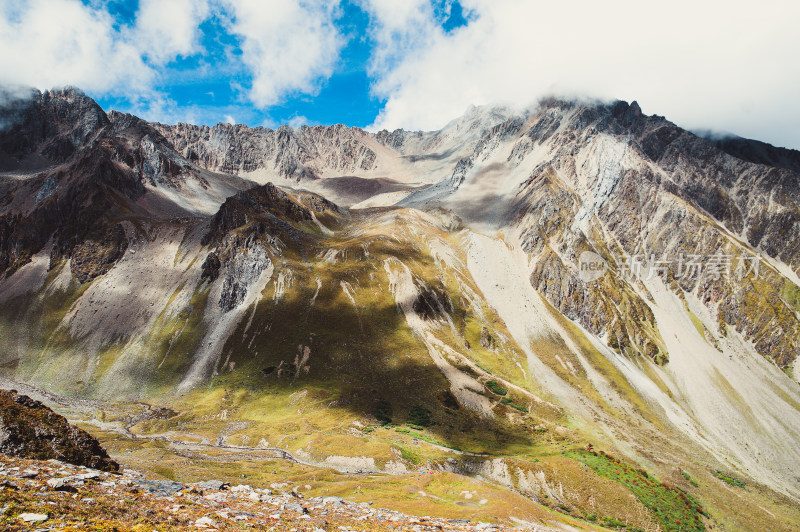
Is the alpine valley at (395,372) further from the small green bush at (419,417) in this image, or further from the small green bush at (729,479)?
the small green bush at (729,479)

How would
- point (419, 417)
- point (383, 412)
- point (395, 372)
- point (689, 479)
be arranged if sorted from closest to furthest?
point (689, 479) → point (419, 417) → point (383, 412) → point (395, 372)

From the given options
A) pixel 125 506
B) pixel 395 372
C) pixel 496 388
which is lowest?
pixel 395 372

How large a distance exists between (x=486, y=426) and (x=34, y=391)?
131 meters

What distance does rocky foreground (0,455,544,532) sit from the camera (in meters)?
12.0

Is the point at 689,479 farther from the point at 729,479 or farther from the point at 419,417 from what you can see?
the point at 419,417

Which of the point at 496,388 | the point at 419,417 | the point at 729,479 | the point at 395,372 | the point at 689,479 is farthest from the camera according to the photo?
the point at 395,372

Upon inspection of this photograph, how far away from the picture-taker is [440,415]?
313 ft

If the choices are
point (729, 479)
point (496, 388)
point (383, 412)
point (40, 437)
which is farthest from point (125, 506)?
point (729, 479)

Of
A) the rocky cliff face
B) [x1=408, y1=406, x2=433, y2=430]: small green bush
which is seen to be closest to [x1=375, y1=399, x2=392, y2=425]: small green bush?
[x1=408, y1=406, x2=433, y2=430]: small green bush

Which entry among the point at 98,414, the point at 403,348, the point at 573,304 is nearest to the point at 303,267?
the point at 403,348

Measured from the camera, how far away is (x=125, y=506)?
14.6m

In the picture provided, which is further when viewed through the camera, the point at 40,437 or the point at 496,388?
the point at 496,388

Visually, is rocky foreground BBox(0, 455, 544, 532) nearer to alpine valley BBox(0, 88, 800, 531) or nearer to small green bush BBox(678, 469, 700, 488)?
alpine valley BBox(0, 88, 800, 531)

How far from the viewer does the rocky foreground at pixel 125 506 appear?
473 inches
